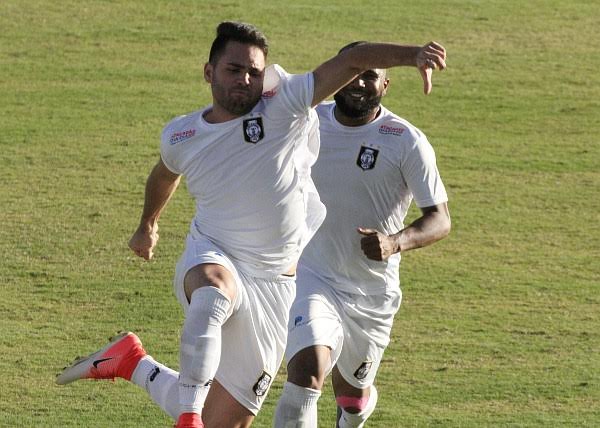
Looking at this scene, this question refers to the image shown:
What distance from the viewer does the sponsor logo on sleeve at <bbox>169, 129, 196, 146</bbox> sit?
22.8 feet

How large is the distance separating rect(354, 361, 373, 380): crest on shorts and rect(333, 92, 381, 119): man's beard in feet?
4.45

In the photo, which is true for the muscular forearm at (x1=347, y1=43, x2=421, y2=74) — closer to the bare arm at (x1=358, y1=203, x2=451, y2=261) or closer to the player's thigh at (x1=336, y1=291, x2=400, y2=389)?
the bare arm at (x1=358, y1=203, x2=451, y2=261)

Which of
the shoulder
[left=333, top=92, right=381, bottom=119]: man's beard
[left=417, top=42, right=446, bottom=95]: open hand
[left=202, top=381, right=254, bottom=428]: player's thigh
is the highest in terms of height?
[left=417, top=42, right=446, bottom=95]: open hand

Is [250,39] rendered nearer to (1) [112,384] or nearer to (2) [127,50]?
(1) [112,384]

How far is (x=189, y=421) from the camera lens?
6.44 m

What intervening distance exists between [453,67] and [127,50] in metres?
3.51

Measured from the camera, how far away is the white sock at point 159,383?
7.25 metres

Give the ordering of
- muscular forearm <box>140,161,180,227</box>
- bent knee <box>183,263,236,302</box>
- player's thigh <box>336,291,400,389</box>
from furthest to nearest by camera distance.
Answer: player's thigh <box>336,291,400,389</box> < muscular forearm <box>140,161,180,227</box> < bent knee <box>183,263,236,302</box>

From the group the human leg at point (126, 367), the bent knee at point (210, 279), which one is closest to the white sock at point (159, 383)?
the human leg at point (126, 367)

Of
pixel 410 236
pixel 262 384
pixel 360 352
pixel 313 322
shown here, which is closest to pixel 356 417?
pixel 360 352

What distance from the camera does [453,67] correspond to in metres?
16.0

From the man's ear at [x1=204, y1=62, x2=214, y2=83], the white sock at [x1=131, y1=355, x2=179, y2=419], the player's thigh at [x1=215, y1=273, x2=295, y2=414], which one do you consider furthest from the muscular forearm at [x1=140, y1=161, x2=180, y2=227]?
the white sock at [x1=131, y1=355, x2=179, y2=419]

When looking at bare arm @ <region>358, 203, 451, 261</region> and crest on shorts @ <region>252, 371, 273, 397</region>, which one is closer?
bare arm @ <region>358, 203, 451, 261</region>

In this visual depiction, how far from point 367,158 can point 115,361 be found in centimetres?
169
